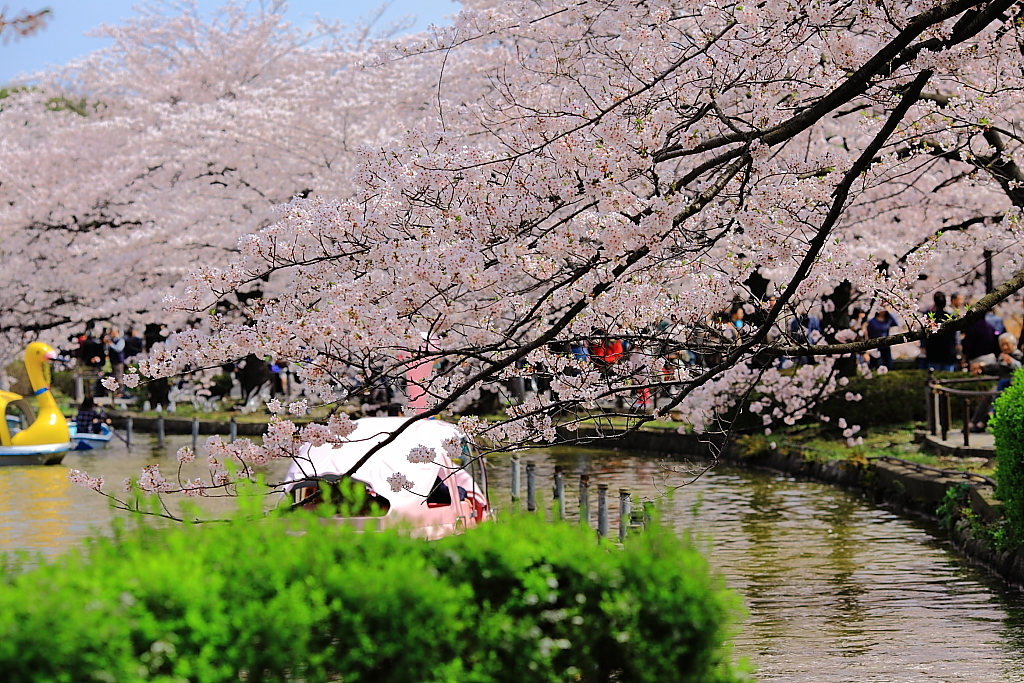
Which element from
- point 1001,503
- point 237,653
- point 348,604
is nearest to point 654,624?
point 348,604

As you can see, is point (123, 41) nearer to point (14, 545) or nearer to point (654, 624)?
point (14, 545)

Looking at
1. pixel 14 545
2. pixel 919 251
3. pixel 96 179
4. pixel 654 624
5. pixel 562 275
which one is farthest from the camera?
pixel 96 179

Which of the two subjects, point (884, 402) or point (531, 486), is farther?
point (884, 402)

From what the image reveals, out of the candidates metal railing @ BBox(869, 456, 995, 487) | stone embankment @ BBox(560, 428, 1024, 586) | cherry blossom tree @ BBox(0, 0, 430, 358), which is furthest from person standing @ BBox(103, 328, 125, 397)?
metal railing @ BBox(869, 456, 995, 487)

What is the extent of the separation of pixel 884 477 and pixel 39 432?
1457 cm

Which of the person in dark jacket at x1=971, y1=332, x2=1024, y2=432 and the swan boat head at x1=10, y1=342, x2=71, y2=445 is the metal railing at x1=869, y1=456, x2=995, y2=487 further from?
the swan boat head at x1=10, y1=342, x2=71, y2=445

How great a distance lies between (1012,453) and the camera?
10.1 meters

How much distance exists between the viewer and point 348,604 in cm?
363

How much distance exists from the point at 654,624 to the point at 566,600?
29 cm

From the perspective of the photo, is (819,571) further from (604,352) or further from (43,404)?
(43,404)

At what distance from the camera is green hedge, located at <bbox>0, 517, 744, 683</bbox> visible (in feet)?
11.0

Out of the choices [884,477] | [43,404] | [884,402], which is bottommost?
[884,477]

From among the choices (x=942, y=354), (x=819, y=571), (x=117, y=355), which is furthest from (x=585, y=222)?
(x=117, y=355)

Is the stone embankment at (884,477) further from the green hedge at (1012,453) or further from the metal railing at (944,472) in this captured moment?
the green hedge at (1012,453)
